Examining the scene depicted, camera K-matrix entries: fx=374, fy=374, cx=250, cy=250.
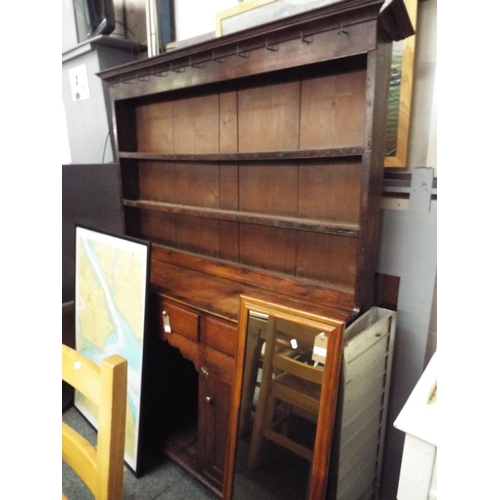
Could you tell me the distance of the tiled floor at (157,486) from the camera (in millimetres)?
1508

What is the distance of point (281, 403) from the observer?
1170mm

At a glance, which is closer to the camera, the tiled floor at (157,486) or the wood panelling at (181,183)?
the tiled floor at (157,486)

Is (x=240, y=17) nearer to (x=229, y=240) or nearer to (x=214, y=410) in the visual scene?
(x=229, y=240)

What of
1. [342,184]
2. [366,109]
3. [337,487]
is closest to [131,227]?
[342,184]

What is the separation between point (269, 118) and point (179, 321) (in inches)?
32.9

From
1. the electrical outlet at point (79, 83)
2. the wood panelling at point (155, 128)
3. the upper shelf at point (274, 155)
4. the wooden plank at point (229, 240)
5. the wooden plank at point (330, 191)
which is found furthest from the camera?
the electrical outlet at point (79, 83)

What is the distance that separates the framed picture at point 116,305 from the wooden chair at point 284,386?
1.75 feet

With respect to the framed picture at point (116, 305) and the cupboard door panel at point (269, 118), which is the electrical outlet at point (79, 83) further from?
the cupboard door panel at point (269, 118)

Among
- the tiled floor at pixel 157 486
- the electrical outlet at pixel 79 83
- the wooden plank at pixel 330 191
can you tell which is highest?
the electrical outlet at pixel 79 83

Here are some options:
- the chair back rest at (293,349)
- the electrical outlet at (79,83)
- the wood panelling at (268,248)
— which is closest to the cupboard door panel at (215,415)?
the chair back rest at (293,349)

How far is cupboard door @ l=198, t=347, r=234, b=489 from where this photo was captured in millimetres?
1321

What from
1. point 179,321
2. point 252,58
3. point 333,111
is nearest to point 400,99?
point 333,111

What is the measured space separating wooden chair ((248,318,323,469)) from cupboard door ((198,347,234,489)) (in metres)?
0.15

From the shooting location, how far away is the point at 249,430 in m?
1.24
